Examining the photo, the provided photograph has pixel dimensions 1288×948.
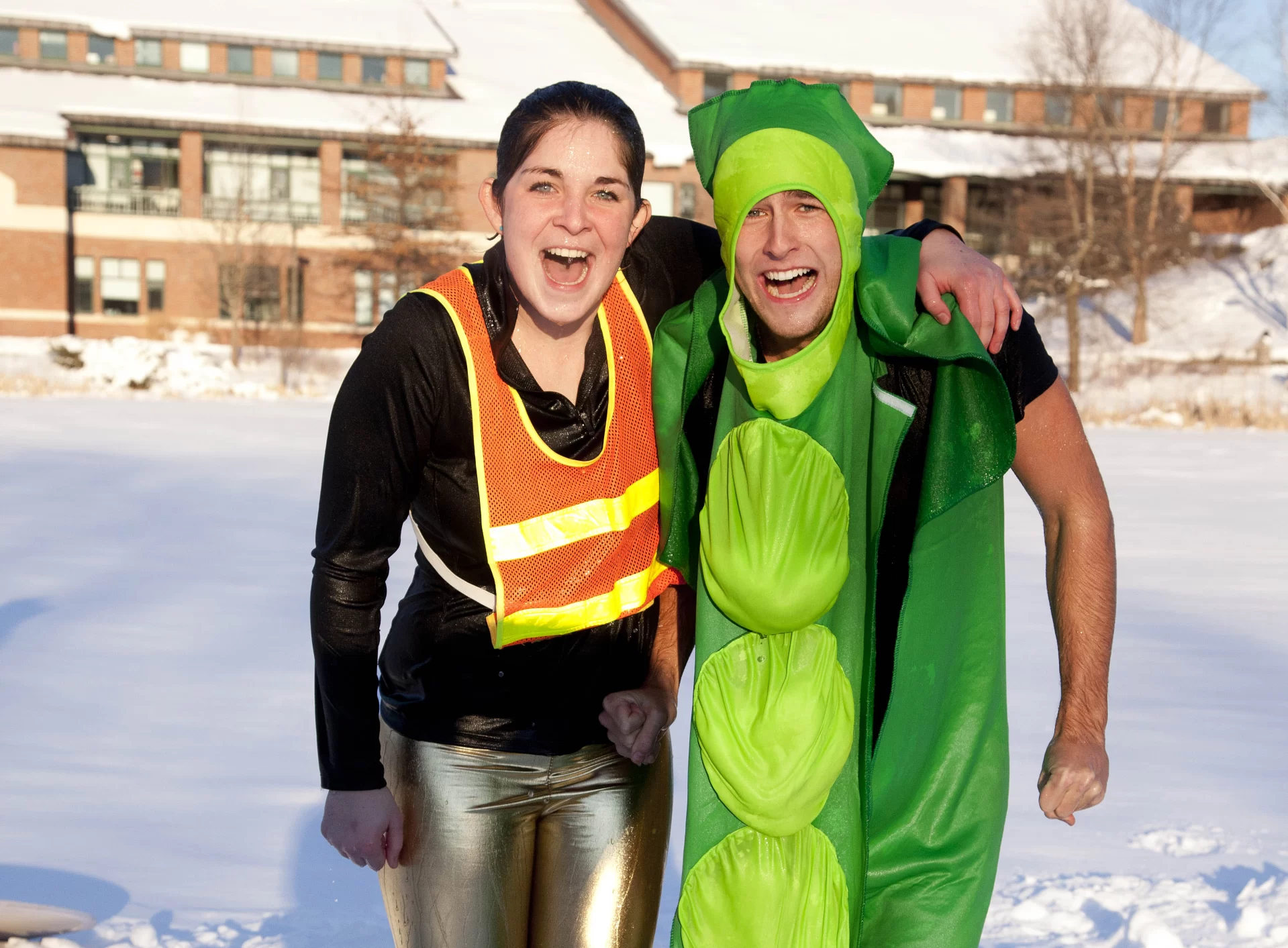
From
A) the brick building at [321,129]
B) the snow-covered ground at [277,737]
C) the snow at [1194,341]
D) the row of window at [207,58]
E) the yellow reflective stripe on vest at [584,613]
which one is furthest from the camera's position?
the row of window at [207,58]

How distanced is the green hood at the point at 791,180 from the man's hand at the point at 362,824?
97cm

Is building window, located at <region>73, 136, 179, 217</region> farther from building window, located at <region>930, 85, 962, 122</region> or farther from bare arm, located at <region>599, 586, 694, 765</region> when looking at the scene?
bare arm, located at <region>599, 586, 694, 765</region>

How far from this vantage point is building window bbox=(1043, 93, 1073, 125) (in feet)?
104

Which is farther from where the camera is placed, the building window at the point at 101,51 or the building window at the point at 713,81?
the building window at the point at 713,81

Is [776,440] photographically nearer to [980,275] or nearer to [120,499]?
[980,275]

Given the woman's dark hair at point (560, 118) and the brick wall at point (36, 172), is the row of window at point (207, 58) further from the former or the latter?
the woman's dark hair at point (560, 118)

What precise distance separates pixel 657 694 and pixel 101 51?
38.3 m

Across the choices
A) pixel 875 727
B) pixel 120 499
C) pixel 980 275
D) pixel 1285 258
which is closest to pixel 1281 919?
pixel 875 727

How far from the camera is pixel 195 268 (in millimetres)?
33906

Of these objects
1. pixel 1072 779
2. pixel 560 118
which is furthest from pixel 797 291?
pixel 1072 779

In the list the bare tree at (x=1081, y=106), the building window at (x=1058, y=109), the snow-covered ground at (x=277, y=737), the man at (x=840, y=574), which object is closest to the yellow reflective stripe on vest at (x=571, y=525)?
the man at (x=840, y=574)

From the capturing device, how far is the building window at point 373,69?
3622 centimetres

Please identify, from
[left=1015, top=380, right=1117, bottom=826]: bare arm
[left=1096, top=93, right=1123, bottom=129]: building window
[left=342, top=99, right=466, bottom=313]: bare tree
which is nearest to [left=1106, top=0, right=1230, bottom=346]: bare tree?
[left=1096, top=93, right=1123, bottom=129]: building window

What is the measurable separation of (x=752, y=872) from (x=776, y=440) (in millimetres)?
672
